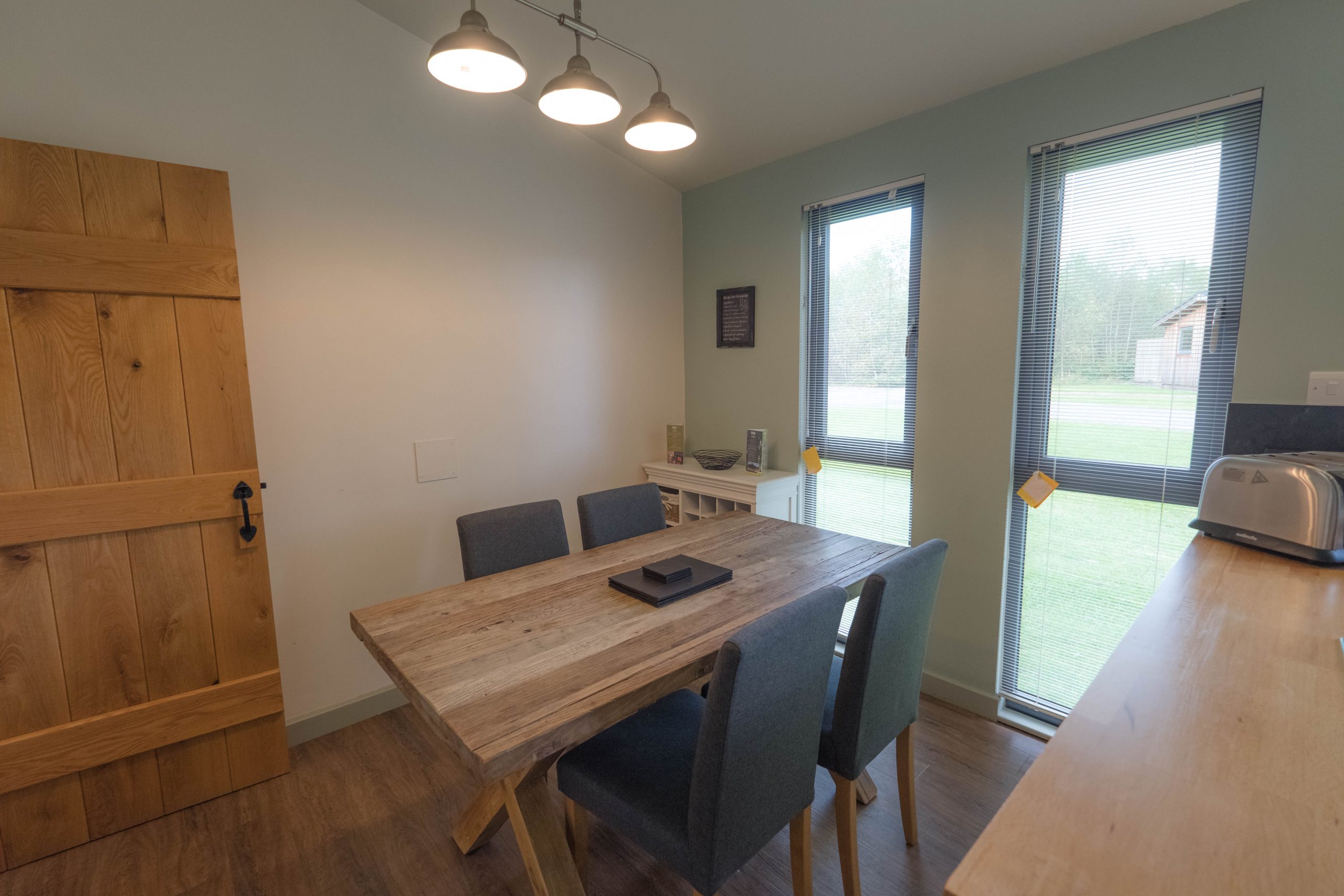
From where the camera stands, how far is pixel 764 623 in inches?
43.6

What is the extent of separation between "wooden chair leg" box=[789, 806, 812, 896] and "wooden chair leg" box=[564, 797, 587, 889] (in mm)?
584

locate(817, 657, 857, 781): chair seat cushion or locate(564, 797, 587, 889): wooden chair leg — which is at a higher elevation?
locate(817, 657, 857, 781): chair seat cushion

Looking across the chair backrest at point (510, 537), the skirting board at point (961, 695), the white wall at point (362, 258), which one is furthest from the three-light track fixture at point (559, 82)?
the skirting board at point (961, 695)

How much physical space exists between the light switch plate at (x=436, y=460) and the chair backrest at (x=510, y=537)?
0.64 metres

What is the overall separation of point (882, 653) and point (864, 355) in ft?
5.36

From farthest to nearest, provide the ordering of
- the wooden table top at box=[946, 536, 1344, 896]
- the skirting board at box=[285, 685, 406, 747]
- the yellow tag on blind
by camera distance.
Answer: the skirting board at box=[285, 685, 406, 747] → the yellow tag on blind → the wooden table top at box=[946, 536, 1344, 896]

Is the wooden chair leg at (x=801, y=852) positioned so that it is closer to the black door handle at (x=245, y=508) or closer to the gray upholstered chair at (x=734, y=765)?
the gray upholstered chair at (x=734, y=765)

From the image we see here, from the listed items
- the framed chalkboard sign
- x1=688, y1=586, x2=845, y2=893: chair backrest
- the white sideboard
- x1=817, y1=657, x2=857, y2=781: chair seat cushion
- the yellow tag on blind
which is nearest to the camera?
x1=688, y1=586, x2=845, y2=893: chair backrest

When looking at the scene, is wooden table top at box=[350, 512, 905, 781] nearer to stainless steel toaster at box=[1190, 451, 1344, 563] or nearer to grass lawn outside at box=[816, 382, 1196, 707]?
grass lawn outside at box=[816, 382, 1196, 707]

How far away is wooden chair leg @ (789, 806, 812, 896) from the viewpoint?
53.8 inches

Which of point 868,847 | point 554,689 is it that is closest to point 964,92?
point 554,689

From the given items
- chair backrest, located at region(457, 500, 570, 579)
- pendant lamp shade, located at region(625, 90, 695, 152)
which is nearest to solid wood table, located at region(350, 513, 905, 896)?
chair backrest, located at region(457, 500, 570, 579)

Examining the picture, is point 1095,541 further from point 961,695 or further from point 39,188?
point 39,188

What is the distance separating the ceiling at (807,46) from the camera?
185cm
